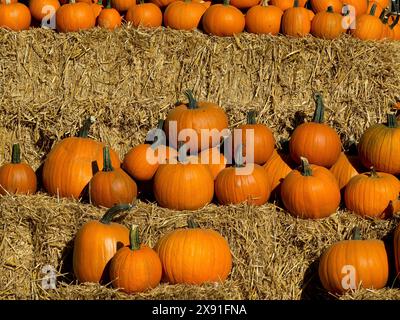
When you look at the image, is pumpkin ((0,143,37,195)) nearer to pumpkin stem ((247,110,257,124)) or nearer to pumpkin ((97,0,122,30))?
pumpkin ((97,0,122,30))

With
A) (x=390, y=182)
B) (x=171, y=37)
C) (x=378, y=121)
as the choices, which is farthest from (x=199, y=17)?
(x=390, y=182)

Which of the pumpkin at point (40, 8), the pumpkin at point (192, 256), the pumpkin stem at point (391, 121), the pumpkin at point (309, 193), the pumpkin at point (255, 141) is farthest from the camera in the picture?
the pumpkin at point (40, 8)

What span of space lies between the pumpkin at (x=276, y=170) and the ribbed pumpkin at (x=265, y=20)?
1262 millimetres

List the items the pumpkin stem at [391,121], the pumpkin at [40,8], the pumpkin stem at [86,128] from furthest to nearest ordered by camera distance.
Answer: the pumpkin at [40,8]
the pumpkin stem at [86,128]
the pumpkin stem at [391,121]

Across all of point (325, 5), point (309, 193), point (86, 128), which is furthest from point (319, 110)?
point (86, 128)

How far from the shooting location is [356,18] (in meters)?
6.74

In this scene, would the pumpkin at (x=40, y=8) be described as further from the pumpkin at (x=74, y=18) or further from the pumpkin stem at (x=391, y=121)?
the pumpkin stem at (x=391, y=121)

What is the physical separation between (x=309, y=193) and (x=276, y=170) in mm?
540

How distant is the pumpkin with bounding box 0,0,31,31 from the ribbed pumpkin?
1913 millimetres

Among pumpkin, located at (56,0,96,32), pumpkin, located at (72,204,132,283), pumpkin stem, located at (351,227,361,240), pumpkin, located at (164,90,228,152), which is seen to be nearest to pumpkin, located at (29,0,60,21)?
pumpkin, located at (56,0,96,32)

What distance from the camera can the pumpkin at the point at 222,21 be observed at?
256 inches

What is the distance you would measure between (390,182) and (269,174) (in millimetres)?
861

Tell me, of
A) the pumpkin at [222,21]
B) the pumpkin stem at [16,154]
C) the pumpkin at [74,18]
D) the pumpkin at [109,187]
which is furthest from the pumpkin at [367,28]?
the pumpkin stem at [16,154]
